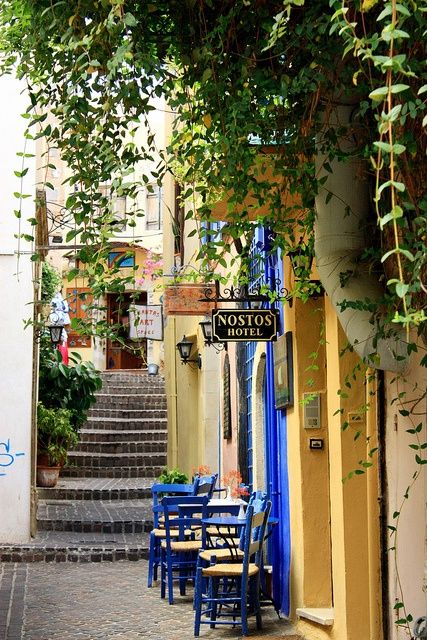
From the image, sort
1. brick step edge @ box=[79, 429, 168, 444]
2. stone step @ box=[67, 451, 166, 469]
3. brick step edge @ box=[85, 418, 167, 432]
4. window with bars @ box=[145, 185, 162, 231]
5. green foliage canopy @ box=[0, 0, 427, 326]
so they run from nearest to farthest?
1. green foliage canopy @ box=[0, 0, 427, 326]
2. stone step @ box=[67, 451, 166, 469]
3. brick step edge @ box=[79, 429, 168, 444]
4. brick step edge @ box=[85, 418, 167, 432]
5. window with bars @ box=[145, 185, 162, 231]

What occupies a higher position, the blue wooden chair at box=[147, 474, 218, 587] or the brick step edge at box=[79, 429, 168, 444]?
the brick step edge at box=[79, 429, 168, 444]

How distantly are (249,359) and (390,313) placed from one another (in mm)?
8486

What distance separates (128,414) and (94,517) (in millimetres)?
9688

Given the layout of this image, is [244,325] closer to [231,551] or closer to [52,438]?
[231,551]

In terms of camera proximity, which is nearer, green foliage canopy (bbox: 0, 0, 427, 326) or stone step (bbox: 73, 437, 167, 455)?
green foliage canopy (bbox: 0, 0, 427, 326)

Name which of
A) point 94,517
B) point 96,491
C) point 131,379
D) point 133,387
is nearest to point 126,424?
point 133,387

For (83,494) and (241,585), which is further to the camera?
(83,494)

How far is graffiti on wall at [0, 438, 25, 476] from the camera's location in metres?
15.7

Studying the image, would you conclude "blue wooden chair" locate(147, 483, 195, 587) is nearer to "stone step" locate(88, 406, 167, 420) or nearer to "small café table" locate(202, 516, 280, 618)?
"small café table" locate(202, 516, 280, 618)

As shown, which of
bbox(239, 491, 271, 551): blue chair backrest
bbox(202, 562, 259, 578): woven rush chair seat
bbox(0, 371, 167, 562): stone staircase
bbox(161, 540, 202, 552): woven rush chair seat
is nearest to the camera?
bbox(202, 562, 259, 578): woven rush chair seat

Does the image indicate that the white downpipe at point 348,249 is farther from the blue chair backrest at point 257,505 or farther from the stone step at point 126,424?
the stone step at point 126,424

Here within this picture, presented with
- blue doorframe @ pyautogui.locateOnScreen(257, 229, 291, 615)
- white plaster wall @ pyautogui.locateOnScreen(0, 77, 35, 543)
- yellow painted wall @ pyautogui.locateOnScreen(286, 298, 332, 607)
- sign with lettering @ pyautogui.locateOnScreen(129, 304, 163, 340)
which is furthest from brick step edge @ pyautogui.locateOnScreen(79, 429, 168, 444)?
yellow painted wall @ pyautogui.locateOnScreen(286, 298, 332, 607)

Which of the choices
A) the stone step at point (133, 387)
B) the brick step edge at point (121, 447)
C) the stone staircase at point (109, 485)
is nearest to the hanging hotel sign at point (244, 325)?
the stone staircase at point (109, 485)

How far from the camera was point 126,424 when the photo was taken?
26391mm
